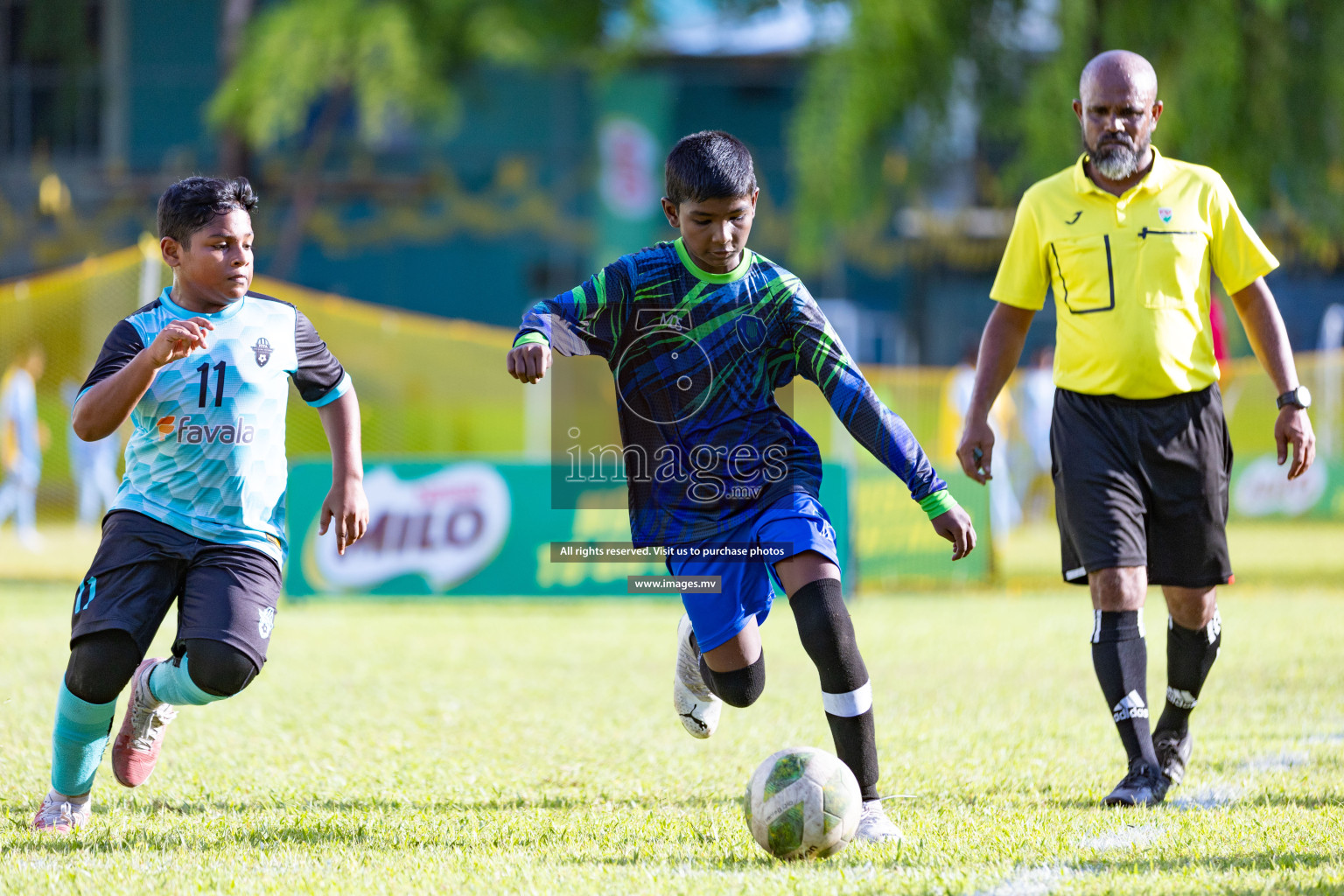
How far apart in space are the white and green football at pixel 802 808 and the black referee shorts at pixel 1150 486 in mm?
1419

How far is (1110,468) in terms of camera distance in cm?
480

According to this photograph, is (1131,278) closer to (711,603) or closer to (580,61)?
(711,603)

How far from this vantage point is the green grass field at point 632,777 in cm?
372

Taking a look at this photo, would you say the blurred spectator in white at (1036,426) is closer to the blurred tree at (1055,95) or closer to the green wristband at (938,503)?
the blurred tree at (1055,95)

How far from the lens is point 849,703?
4094 mm

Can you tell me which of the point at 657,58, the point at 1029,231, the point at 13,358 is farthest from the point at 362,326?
the point at 657,58

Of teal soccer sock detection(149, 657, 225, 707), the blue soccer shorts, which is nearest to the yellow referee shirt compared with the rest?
the blue soccer shorts

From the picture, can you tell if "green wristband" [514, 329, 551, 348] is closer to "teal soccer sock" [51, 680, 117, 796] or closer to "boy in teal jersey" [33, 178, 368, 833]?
"boy in teal jersey" [33, 178, 368, 833]

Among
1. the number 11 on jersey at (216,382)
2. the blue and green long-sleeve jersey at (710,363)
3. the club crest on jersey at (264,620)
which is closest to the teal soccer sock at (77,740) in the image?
the club crest on jersey at (264,620)

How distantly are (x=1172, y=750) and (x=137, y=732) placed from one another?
3.38 meters

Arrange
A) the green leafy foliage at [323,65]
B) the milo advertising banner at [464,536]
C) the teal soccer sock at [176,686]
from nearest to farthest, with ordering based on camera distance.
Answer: the teal soccer sock at [176,686] → the milo advertising banner at [464,536] → the green leafy foliage at [323,65]

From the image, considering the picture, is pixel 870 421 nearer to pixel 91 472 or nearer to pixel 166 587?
pixel 166 587

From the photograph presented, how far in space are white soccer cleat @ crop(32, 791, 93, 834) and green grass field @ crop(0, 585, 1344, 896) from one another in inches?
2.9

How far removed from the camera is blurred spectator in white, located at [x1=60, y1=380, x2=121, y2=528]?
14305 millimetres
